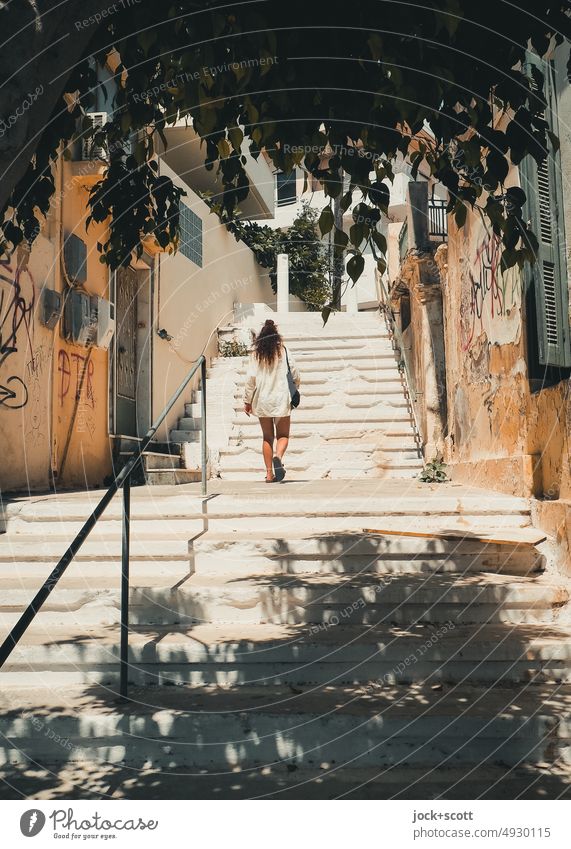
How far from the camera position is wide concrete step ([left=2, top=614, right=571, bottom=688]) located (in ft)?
13.8

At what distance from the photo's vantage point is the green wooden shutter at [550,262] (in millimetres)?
5469

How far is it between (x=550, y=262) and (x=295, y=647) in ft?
9.88

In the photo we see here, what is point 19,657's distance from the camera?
4.42 metres

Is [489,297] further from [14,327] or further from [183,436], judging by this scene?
[183,436]

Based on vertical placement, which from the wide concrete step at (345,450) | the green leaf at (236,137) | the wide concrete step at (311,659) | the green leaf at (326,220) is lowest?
the wide concrete step at (311,659)

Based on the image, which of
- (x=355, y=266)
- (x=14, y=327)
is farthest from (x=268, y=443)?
(x=355, y=266)

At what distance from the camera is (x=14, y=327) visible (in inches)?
288

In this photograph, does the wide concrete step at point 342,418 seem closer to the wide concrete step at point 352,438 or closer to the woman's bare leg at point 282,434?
the wide concrete step at point 352,438

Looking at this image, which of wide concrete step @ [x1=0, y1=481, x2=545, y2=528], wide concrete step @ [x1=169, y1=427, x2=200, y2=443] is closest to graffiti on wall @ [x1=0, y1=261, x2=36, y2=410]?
wide concrete step @ [x1=0, y1=481, x2=545, y2=528]

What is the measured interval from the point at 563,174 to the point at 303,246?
1873cm

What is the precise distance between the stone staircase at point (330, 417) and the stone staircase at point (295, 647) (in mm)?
3915

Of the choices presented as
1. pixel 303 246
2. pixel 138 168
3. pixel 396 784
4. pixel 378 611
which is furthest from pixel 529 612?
pixel 303 246

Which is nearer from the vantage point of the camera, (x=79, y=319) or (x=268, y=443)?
(x=268, y=443)

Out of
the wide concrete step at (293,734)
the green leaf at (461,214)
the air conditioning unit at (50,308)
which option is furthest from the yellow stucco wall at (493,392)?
the air conditioning unit at (50,308)
